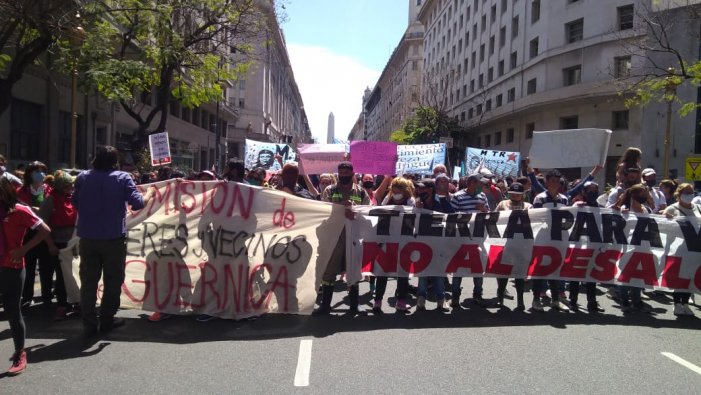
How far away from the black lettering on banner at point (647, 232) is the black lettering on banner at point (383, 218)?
332 centimetres

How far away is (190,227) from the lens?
6402mm

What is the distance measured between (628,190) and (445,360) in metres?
4.36

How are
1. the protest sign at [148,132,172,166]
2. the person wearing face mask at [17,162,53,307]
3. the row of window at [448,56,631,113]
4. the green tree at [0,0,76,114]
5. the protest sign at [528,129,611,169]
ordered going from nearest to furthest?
the person wearing face mask at [17,162,53,307] < the protest sign at [528,129,611,169] < the green tree at [0,0,76,114] < the protest sign at [148,132,172,166] < the row of window at [448,56,631,113]

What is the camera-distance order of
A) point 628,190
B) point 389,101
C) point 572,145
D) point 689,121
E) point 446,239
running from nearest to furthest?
point 446,239, point 628,190, point 572,145, point 689,121, point 389,101

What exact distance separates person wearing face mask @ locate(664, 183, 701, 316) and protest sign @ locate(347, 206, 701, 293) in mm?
139

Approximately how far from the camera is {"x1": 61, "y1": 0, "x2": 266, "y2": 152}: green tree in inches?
517

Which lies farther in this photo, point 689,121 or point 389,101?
point 389,101

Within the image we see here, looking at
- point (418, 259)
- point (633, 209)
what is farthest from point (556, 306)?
point (418, 259)

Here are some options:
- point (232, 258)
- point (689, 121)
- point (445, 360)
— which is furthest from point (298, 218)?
point (689, 121)

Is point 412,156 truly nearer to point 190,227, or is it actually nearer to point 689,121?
point 190,227

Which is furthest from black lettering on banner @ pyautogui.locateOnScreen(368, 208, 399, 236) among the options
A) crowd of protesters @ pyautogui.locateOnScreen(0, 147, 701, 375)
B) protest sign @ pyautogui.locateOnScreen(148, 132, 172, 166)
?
protest sign @ pyautogui.locateOnScreen(148, 132, 172, 166)

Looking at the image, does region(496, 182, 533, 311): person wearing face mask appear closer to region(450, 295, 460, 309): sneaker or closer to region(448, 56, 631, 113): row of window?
region(450, 295, 460, 309): sneaker

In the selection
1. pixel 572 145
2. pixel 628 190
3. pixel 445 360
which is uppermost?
pixel 572 145

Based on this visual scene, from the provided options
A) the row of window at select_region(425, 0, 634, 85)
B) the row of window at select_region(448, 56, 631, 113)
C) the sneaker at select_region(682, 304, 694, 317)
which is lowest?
the sneaker at select_region(682, 304, 694, 317)
